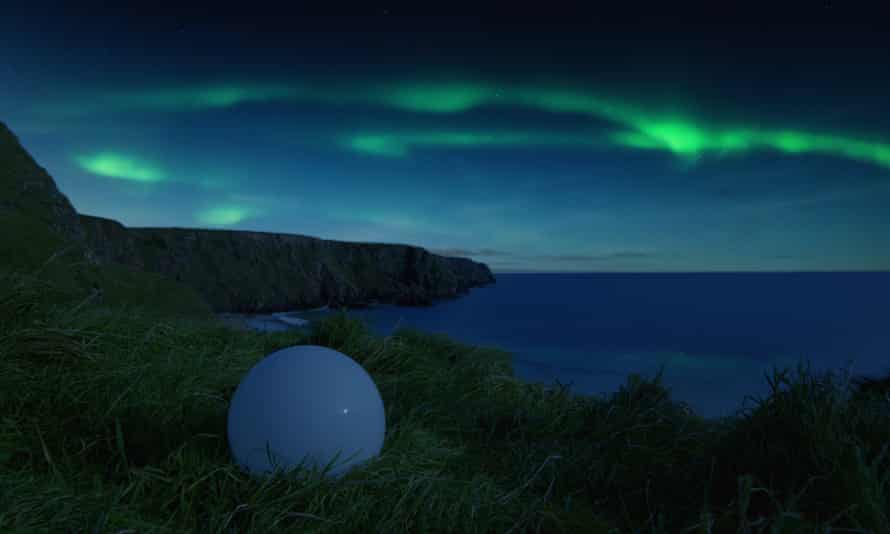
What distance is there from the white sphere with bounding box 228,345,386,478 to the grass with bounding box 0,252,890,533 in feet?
0.36

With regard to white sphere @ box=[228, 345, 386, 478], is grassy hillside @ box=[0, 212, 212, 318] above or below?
above

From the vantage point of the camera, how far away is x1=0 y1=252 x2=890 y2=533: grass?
2.10m

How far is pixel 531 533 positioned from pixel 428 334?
15.0ft

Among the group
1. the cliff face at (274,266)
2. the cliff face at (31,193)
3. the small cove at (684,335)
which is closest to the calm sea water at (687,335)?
the small cove at (684,335)

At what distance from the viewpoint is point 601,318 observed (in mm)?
51344

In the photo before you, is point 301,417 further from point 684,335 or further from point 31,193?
point 684,335

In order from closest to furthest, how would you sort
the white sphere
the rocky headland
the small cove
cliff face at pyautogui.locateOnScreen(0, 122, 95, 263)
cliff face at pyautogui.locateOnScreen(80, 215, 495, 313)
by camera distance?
1. the white sphere
2. cliff face at pyautogui.locateOnScreen(0, 122, 95, 263)
3. the small cove
4. the rocky headland
5. cliff face at pyautogui.locateOnScreen(80, 215, 495, 313)

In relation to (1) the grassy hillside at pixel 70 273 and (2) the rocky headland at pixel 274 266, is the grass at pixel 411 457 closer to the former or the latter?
(1) the grassy hillside at pixel 70 273

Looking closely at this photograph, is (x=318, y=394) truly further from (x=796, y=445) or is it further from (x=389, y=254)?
(x=389, y=254)

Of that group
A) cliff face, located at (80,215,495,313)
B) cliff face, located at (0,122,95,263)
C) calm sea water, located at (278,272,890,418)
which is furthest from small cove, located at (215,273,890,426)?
cliff face, located at (80,215,495,313)

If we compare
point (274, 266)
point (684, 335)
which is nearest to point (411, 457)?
point (684, 335)

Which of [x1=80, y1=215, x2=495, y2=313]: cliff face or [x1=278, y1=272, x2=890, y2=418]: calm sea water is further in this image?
[x1=80, y1=215, x2=495, y2=313]: cliff face

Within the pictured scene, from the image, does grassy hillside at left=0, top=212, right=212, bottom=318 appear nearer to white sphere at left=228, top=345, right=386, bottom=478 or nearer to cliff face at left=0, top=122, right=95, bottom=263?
cliff face at left=0, top=122, right=95, bottom=263

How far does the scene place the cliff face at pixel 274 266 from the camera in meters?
51.6
